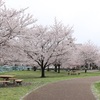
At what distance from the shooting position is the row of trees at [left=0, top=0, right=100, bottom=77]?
21203 millimetres

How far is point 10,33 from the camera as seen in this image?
2084 cm

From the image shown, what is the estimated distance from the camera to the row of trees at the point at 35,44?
69.6 ft

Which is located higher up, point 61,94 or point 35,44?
point 35,44

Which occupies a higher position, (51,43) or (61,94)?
(51,43)

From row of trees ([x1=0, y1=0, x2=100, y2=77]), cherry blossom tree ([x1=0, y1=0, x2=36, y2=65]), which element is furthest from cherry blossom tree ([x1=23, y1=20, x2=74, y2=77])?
cherry blossom tree ([x1=0, y1=0, x2=36, y2=65])

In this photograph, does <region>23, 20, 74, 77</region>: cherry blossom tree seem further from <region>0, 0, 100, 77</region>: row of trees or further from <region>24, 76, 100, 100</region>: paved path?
<region>24, 76, 100, 100</region>: paved path

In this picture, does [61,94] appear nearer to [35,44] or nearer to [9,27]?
[9,27]

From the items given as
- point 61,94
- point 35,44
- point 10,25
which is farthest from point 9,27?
point 35,44

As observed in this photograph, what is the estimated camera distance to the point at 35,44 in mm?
36875

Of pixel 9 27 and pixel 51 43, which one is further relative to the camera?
pixel 51 43

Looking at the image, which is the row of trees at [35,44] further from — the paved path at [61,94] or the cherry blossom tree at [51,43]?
the paved path at [61,94]

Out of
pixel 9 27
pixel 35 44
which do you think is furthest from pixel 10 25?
pixel 35 44

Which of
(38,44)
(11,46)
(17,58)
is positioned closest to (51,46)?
(38,44)

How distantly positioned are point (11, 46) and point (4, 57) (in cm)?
129
